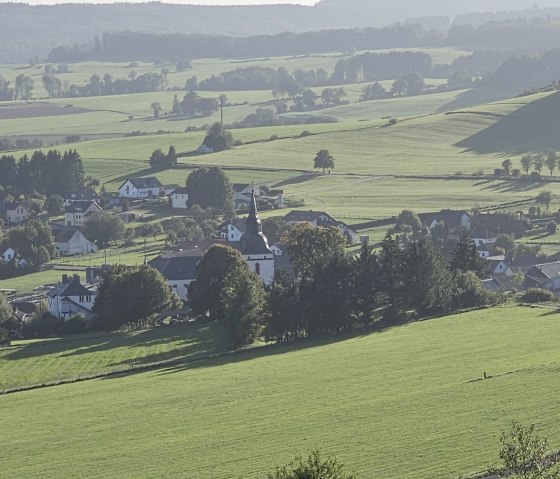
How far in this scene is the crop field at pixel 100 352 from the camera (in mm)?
57438

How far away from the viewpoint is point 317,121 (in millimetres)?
187500

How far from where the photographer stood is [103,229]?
4050 inches

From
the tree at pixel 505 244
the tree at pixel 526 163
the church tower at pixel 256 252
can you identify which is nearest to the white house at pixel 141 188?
the tree at pixel 526 163

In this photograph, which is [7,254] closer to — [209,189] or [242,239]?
[242,239]

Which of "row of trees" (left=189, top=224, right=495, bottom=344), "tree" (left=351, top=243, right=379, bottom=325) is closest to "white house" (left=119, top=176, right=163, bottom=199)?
"row of trees" (left=189, top=224, right=495, bottom=344)

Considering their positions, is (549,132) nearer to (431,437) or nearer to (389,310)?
(389,310)

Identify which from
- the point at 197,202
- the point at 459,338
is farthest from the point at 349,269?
the point at 197,202

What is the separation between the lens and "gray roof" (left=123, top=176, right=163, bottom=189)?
126375mm

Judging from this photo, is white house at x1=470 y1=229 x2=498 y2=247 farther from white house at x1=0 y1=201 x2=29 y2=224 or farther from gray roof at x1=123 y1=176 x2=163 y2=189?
white house at x1=0 y1=201 x2=29 y2=224

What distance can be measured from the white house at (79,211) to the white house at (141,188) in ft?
28.6

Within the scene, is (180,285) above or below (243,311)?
below

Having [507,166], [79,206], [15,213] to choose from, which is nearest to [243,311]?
[79,206]

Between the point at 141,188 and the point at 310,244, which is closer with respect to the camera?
the point at 310,244

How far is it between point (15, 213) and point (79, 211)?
688 centimetres
